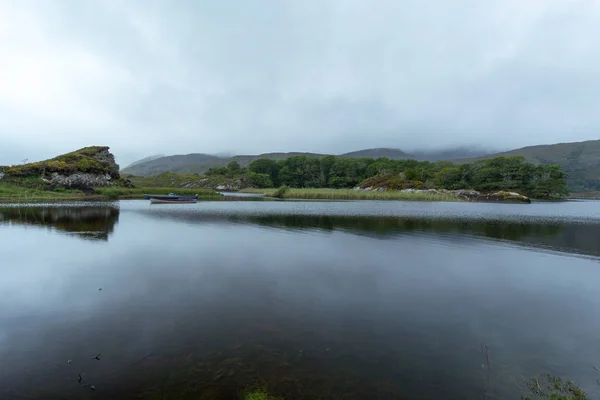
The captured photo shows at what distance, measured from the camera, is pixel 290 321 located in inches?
391

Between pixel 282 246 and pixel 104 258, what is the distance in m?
11.1

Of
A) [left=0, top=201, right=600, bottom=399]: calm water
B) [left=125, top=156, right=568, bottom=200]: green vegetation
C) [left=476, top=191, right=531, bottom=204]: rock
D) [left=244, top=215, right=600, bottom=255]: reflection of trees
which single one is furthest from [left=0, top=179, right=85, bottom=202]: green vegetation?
[left=476, top=191, right=531, bottom=204]: rock

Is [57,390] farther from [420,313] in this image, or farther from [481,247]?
[481,247]

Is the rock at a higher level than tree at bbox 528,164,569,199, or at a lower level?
lower

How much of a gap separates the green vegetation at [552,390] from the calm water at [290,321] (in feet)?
0.95

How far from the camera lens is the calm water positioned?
682 cm

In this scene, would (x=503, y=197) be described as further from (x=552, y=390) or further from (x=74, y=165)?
(x=74, y=165)

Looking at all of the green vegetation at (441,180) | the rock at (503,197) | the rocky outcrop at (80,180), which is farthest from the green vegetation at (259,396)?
the rock at (503,197)

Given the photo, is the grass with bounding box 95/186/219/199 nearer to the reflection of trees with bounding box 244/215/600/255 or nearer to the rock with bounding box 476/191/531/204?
the reflection of trees with bounding box 244/215/600/255

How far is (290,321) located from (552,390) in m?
6.69

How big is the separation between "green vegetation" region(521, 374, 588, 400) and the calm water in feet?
0.95

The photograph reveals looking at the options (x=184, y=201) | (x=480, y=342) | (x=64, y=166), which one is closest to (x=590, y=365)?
(x=480, y=342)

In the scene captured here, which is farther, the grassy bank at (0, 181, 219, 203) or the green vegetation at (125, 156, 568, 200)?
the green vegetation at (125, 156, 568, 200)

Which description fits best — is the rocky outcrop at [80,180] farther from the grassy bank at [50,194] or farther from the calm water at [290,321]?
the calm water at [290,321]
